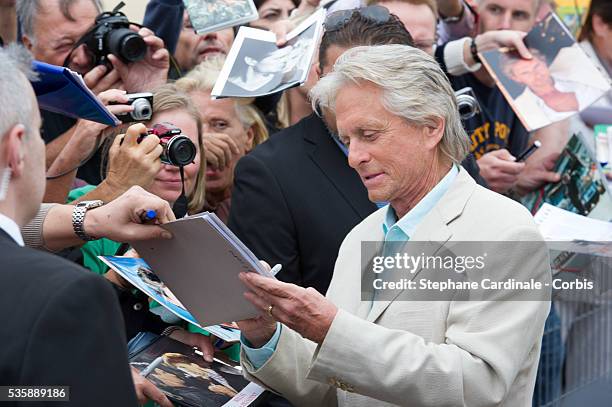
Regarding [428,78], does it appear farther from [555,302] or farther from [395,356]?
[555,302]

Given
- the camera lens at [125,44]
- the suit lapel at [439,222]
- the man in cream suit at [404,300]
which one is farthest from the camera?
the camera lens at [125,44]

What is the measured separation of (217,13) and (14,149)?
103 inches

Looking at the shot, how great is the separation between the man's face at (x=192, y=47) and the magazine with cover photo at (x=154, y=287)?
2.43 metres

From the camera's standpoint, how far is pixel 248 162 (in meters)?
3.71

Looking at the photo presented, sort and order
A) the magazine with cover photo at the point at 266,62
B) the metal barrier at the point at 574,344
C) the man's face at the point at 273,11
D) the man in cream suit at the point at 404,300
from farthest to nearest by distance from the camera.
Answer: the man's face at the point at 273,11 → the metal barrier at the point at 574,344 → the magazine with cover photo at the point at 266,62 → the man in cream suit at the point at 404,300

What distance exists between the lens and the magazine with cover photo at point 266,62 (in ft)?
13.0

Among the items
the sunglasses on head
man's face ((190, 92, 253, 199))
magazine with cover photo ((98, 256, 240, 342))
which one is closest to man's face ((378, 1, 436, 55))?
the sunglasses on head

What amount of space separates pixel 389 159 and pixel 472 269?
446 mm

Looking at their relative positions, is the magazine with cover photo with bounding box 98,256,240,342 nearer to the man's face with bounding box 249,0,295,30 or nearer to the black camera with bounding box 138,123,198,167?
the black camera with bounding box 138,123,198,167

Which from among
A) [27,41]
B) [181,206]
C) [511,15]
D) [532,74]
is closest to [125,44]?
[27,41]

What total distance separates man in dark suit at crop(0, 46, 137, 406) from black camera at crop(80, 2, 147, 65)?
1965 millimetres

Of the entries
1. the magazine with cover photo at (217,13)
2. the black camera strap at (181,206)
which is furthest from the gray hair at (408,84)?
the magazine with cover photo at (217,13)

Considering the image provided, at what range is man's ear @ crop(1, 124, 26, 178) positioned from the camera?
2.10 m

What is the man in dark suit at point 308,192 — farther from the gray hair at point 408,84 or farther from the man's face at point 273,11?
the man's face at point 273,11
